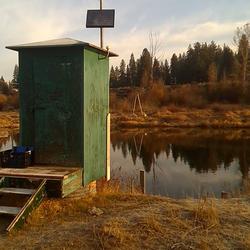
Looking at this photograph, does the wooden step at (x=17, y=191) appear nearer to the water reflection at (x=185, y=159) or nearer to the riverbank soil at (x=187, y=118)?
the water reflection at (x=185, y=159)

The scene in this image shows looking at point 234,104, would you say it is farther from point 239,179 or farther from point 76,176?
point 76,176

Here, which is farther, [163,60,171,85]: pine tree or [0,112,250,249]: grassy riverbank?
[163,60,171,85]: pine tree

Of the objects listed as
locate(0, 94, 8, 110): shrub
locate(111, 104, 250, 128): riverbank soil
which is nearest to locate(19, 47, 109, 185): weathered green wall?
locate(111, 104, 250, 128): riverbank soil

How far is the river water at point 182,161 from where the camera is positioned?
36.9ft

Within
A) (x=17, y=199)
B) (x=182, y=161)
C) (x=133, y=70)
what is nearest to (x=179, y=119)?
(x=182, y=161)

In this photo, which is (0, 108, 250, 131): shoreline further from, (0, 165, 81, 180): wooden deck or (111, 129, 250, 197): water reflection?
(0, 165, 81, 180): wooden deck

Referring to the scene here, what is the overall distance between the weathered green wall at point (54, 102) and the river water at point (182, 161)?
2.86 meters

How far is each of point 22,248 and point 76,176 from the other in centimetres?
162

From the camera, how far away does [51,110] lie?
239 inches

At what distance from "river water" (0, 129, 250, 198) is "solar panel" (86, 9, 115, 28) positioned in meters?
3.52

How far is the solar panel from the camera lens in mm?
7176

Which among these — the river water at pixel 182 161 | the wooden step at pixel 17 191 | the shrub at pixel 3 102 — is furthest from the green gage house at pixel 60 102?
the shrub at pixel 3 102

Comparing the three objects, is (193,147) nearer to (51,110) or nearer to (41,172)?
(51,110)

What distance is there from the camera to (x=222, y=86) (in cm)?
4112
